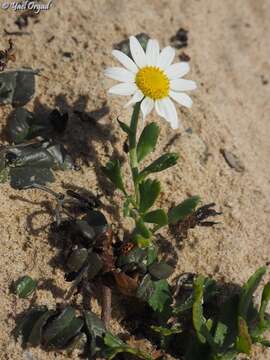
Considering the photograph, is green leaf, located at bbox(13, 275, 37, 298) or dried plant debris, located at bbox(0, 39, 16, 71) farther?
dried plant debris, located at bbox(0, 39, 16, 71)

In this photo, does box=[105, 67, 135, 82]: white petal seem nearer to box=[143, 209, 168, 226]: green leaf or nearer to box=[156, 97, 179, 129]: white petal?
box=[156, 97, 179, 129]: white petal

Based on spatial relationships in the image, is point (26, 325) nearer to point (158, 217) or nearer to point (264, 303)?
point (158, 217)

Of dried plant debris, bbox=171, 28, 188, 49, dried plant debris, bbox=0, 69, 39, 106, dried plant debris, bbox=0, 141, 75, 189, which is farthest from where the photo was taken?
dried plant debris, bbox=171, 28, 188, 49

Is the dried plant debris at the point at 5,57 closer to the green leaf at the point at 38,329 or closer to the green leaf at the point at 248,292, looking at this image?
the green leaf at the point at 38,329

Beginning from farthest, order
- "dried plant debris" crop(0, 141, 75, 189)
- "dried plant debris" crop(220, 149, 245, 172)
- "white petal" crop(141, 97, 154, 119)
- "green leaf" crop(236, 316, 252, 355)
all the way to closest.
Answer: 1. "dried plant debris" crop(220, 149, 245, 172)
2. "dried plant debris" crop(0, 141, 75, 189)
3. "white petal" crop(141, 97, 154, 119)
4. "green leaf" crop(236, 316, 252, 355)

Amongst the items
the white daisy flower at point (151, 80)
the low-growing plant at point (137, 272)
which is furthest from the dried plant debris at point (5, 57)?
the white daisy flower at point (151, 80)

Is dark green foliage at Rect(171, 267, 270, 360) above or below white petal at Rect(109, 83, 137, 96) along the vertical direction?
below

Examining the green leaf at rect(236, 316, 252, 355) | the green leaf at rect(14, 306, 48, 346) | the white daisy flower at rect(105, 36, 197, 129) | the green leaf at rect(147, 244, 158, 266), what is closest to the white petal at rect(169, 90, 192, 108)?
the white daisy flower at rect(105, 36, 197, 129)
